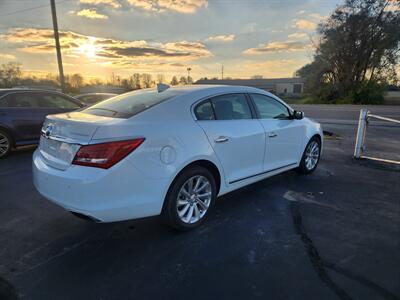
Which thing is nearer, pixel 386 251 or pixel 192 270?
pixel 192 270

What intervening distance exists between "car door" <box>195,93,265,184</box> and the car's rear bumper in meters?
0.88

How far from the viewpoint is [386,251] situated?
2.91 metres

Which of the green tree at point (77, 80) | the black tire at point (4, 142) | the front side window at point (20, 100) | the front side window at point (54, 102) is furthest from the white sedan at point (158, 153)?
the green tree at point (77, 80)

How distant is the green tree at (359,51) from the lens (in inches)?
1293

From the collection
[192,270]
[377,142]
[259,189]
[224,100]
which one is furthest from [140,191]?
[377,142]

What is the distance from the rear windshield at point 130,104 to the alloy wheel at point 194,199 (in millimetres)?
959

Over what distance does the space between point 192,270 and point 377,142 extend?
26.1 ft

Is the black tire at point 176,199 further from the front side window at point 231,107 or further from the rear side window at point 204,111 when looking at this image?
the front side window at point 231,107

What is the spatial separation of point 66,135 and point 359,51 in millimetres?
39276

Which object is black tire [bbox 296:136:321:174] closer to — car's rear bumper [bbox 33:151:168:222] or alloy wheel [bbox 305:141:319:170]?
alloy wheel [bbox 305:141:319:170]

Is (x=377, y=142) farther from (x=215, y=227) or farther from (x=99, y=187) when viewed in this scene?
(x=99, y=187)

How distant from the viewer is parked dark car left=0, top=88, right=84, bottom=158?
654cm

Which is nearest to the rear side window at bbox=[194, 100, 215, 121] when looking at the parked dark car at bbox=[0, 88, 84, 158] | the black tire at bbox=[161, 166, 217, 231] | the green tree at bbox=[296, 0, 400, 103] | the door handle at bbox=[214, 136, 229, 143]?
the door handle at bbox=[214, 136, 229, 143]

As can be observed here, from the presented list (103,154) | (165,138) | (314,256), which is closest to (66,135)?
(103,154)
